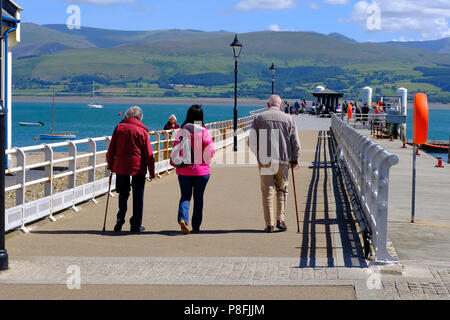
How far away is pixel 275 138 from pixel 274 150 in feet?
0.52

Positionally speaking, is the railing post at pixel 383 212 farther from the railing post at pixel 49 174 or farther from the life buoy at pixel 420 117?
the railing post at pixel 49 174

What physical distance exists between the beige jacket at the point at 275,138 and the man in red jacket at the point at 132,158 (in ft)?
4.76

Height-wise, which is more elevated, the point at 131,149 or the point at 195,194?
the point at 131,149

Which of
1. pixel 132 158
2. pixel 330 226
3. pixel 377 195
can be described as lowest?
pixel 330 226

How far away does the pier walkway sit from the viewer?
6.91 m

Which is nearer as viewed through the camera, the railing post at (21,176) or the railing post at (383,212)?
the railing post at (383,212)

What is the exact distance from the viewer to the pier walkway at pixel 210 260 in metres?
6.91

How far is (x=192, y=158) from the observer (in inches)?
405

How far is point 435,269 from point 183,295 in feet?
8.70

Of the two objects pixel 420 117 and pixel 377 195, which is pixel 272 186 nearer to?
pixel 377 195

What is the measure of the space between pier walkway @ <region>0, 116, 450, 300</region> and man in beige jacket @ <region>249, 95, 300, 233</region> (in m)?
0.43

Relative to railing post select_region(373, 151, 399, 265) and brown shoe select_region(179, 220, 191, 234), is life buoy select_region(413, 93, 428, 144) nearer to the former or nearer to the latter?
railing post select_region(373, 151, 399, 265)
